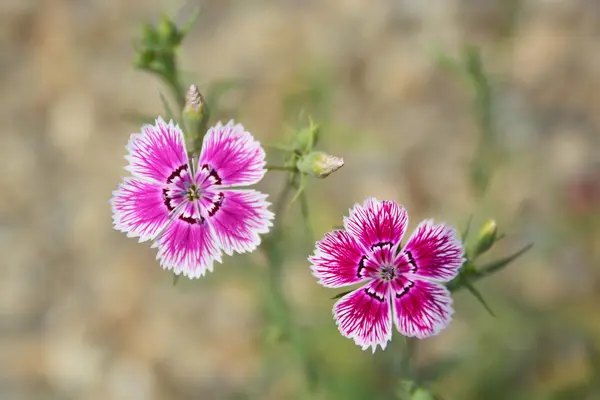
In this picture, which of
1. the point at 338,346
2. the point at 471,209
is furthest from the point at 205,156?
the point at 471,209

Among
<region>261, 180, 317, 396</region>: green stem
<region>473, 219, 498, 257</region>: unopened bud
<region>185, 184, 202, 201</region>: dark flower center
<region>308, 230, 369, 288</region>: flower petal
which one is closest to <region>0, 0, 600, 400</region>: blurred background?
<region>261, 180, 317, 396</region>: green stem

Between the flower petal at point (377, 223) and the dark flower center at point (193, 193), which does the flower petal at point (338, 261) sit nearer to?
the flower petal at point (377, 223)

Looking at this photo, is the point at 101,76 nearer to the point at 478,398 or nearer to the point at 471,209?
the point at 471,209

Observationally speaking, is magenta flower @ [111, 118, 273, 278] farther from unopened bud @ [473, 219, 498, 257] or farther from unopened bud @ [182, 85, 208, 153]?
unopened bud @ [473, 219, 498, 257]

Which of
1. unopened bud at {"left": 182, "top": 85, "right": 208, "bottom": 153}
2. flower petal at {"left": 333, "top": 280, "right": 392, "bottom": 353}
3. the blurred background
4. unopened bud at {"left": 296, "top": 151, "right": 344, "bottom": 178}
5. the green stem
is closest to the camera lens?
flower petal at {"left": 333, "top": 280, "right": 392, "bottom": 353}

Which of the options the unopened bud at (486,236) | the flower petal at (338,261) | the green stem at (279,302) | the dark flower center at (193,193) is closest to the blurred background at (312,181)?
the green stem at (279,302)

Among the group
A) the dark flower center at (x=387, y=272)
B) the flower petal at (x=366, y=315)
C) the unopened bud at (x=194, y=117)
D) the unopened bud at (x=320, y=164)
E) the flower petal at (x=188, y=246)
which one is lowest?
the flower petal at (x=366, y=315)

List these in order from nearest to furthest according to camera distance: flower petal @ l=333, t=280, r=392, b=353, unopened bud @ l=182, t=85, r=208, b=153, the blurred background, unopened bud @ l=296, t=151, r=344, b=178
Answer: flower petal @ l=333, t=280, r=392, b=353
unopened bud @ l=296, t=151, r=344, b=178
unopened bud @ l=182, t=85, r=208, b=153
the blurred background

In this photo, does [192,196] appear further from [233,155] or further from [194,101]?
[194,101]
